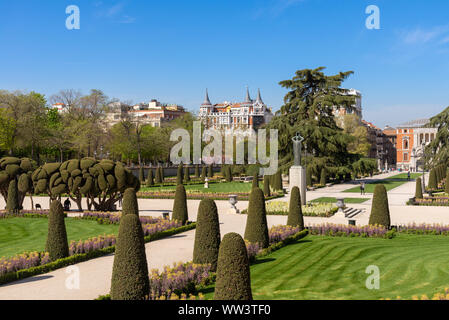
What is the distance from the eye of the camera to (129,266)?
7.36 metres

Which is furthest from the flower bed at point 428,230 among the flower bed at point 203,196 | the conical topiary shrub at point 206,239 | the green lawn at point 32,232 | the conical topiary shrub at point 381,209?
the flower bed at point 203,196

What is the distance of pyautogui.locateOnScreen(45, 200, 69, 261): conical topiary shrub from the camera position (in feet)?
37.7

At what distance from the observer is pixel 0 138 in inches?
1768

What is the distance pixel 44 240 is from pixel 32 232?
202 cm

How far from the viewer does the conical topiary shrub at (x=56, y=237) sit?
11484 millimetres

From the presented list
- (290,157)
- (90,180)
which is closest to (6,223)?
(90,180)

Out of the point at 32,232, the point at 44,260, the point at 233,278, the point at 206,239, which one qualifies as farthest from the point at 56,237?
the point at 233,278

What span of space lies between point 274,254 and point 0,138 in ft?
137

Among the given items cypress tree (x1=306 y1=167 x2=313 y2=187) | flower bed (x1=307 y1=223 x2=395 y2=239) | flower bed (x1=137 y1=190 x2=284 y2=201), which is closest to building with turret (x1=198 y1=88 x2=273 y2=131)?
cypress tree (x1=306 y1=167 x2=313 y2=187)

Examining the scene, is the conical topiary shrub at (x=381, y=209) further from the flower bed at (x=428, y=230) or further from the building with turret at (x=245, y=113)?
the building with turret at (x=245, y=113)

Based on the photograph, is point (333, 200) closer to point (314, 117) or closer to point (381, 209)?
point (381, 209)

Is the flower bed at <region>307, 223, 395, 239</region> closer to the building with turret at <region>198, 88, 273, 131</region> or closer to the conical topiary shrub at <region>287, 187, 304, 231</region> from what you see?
the conical topiary shrub at <region>287, 187, 304, 231</region>

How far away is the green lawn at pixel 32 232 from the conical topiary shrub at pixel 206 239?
235 inches
